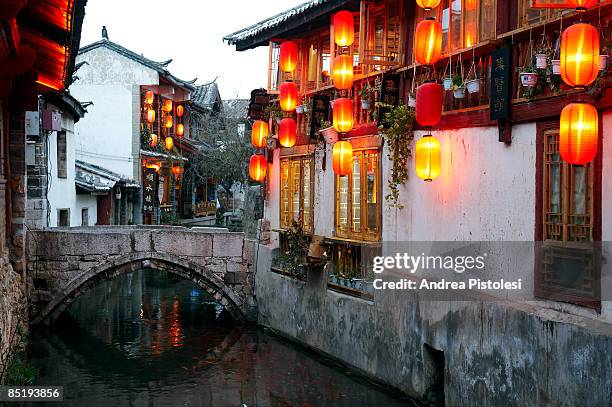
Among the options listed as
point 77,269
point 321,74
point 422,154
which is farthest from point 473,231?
point 77,269

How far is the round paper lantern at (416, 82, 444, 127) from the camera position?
11.8 metres

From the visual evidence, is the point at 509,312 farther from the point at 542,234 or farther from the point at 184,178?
the point at 184,178

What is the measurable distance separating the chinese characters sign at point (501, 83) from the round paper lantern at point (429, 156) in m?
1.47

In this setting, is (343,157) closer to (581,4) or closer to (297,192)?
(297,192)

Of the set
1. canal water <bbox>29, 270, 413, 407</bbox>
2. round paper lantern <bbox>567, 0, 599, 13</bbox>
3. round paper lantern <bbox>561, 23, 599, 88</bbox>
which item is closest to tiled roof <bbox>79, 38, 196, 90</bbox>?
canal water <bbox>29, 270, 413, 407</bbox>

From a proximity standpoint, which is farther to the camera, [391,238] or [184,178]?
[184,178]

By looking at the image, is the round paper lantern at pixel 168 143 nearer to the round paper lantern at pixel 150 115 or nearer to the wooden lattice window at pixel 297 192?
the round paper lantern at pixel 150 115

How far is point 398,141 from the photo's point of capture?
1344 cm

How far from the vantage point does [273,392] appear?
1410 centimetres

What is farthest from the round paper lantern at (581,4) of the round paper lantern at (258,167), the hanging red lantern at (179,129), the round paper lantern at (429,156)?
the hanging red lantern at (179,129)

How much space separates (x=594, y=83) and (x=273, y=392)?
7.75 meters

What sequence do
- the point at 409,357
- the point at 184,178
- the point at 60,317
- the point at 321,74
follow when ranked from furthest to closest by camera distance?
the point at 184,178 < the point at 60,317 < the point at 321,74 < the point at 409,357

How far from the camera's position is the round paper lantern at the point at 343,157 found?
1474 centimetres

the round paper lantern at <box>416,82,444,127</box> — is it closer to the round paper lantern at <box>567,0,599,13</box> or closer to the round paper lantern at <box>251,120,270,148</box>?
the round paper lantern at <box>567,0,599,13</box>
